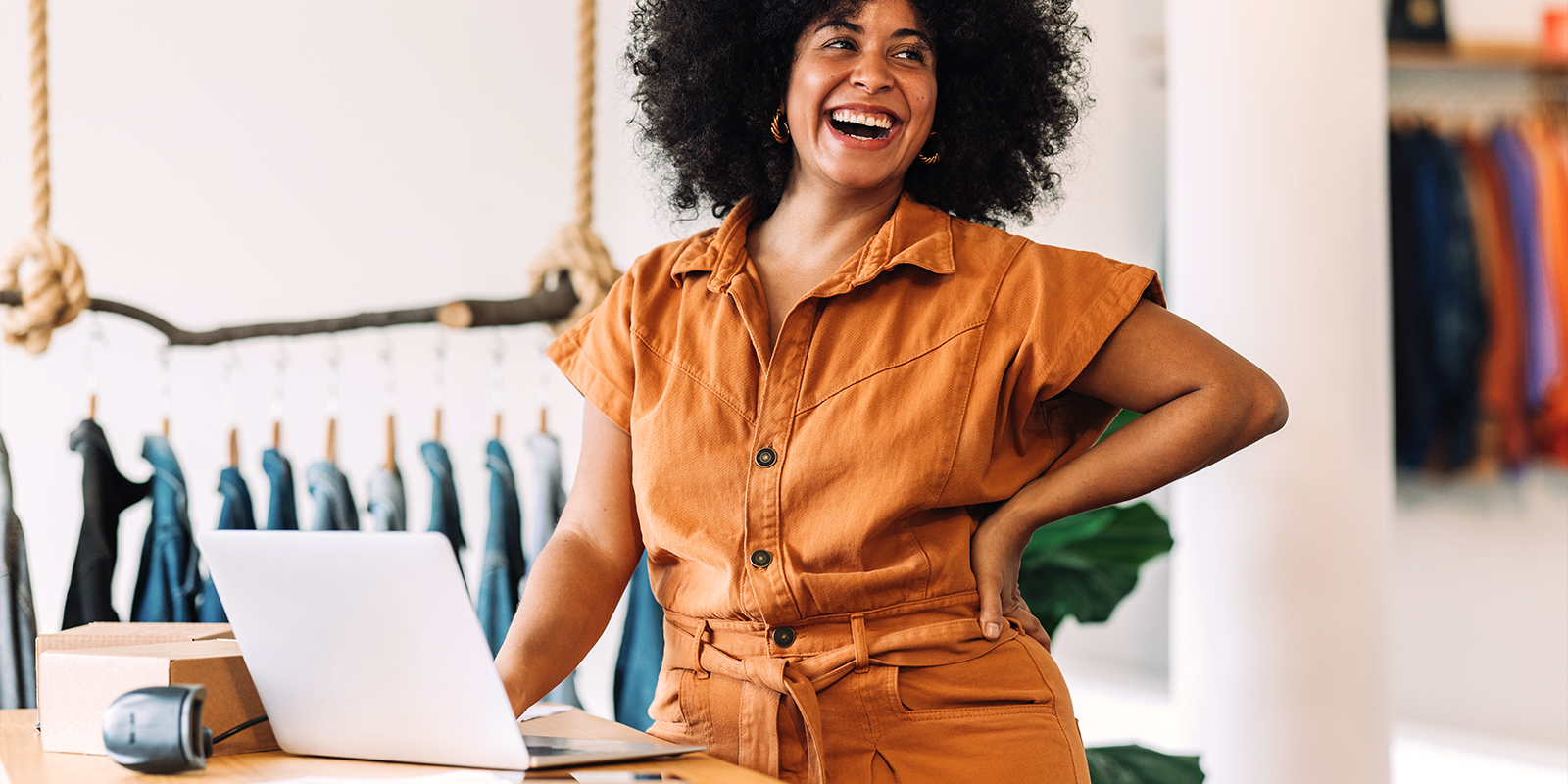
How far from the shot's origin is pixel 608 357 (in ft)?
4.48

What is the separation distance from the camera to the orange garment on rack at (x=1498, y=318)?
3314mm

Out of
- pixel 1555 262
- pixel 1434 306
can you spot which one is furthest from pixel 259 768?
pixel 1555 262

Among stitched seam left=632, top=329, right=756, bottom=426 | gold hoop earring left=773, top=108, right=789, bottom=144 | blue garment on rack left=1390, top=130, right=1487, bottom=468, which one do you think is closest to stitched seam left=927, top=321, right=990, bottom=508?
stitched seam left=632, top=329, right=756, bottom=426

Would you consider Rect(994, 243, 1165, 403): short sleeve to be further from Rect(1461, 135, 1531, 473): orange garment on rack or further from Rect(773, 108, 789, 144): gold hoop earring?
Rect(1461, 135, 1531, 473): orange garment on rack

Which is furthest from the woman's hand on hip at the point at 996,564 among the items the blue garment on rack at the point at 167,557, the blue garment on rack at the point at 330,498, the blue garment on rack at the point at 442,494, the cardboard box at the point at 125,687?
the blue garment on rack at the point at 167,557

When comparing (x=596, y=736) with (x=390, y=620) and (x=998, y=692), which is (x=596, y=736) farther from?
(x=998, y=692)

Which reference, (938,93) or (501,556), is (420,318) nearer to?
(501,556)

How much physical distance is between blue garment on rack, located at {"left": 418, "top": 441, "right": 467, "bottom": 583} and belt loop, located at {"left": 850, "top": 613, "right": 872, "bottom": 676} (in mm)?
992

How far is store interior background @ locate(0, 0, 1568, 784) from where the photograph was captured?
2.89 meters

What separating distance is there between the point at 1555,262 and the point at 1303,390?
5.82 ft

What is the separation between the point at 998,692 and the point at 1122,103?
132 inches

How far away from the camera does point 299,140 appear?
3168 millimetres

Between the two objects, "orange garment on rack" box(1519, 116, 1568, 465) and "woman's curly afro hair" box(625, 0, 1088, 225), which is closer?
"woman's curly afro hair" box(625, 0, 1088, 225)

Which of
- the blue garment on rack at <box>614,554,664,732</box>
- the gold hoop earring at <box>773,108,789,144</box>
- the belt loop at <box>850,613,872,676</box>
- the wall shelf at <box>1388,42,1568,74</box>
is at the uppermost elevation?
the wall shelf at <box>1388,42,1568,74</box>
